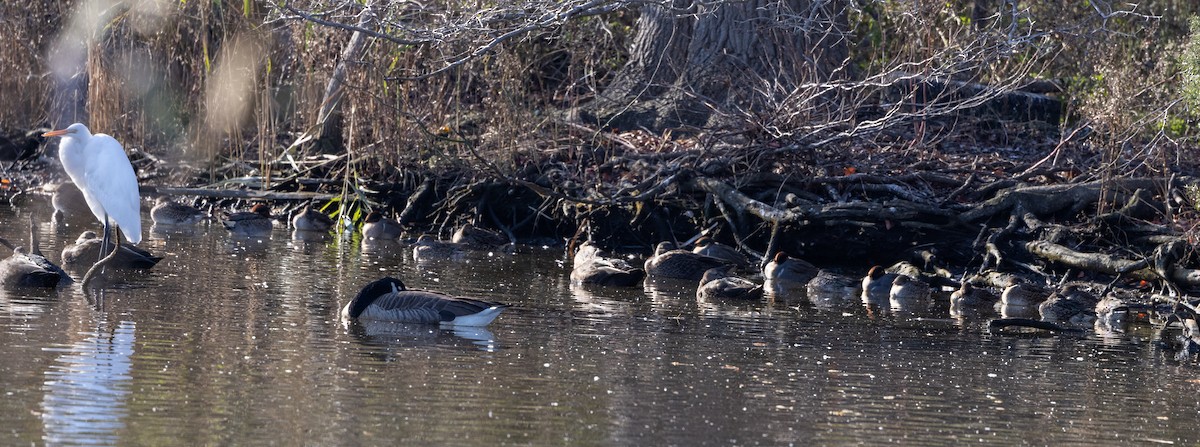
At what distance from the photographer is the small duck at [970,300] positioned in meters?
11.6

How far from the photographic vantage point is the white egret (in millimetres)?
12008

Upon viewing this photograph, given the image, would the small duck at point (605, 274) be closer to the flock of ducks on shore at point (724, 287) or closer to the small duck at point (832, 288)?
the flock of ducks on shore at point (724, 287)

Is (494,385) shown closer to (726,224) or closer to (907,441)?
(907,441)

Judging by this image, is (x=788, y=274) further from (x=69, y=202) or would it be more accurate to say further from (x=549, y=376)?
(x=69, y=202)

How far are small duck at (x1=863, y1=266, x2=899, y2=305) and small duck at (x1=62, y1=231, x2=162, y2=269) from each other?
18.9 ft

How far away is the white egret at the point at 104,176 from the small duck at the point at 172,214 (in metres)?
4.19

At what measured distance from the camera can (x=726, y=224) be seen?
15422mm

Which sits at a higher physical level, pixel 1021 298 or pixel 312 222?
pixel 312 222

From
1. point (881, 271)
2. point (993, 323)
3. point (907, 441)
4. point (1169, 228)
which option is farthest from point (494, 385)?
point (1169, 228)

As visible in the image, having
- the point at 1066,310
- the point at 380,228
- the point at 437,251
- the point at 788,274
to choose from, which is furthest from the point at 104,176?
the point at 1066,310

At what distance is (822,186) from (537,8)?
149 inches

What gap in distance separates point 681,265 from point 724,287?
154 centimetres

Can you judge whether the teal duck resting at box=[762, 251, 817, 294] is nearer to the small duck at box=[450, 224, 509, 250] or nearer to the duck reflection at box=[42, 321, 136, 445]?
the small duck at box=[450, 224, 509, 250]

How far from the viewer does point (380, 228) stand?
15867 mm
